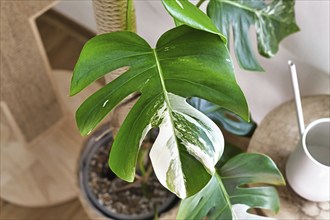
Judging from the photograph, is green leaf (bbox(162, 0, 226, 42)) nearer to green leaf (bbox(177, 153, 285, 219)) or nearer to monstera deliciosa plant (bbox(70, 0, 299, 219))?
monstera deliciosa plant (bbox(70, 0, 299, 219))

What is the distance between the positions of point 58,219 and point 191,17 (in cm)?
86

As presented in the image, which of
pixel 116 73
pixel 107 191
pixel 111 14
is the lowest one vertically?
pixel 107 191

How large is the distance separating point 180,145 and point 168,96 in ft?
0.22

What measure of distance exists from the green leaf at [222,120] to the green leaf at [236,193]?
15 cm

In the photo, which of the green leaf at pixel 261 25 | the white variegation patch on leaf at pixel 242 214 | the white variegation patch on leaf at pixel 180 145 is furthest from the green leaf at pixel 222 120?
the white variegation patch on leaf at pixel 180 145

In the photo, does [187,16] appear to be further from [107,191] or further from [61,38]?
[61,38]

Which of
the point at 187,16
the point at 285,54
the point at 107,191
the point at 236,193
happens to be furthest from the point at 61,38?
the point at 187,16

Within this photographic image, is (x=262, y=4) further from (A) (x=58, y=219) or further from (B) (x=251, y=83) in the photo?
(A) (x=58, y=219)

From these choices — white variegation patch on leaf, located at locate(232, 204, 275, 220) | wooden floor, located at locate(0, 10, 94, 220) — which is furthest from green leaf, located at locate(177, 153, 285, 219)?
wooden floor, located at locate(0, 10, 94, 220)

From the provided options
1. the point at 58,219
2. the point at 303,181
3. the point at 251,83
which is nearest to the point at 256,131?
the point at 303,181

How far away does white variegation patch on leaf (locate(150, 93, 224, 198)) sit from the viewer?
1.94 feet

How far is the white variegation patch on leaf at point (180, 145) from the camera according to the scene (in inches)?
23.3

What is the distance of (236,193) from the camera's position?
824mm

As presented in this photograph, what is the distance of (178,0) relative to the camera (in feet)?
2.06
